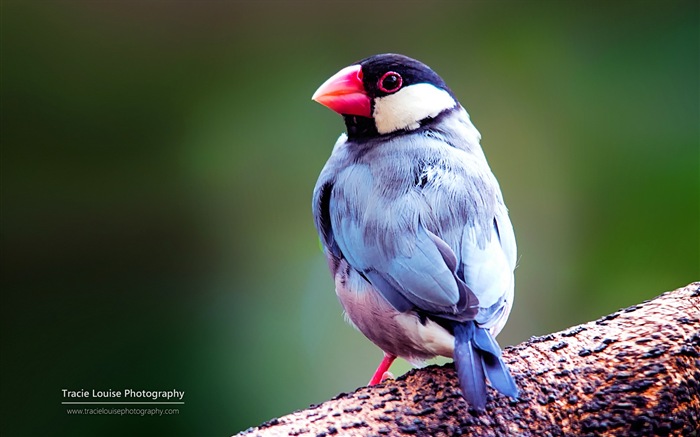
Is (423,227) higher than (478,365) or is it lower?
higher

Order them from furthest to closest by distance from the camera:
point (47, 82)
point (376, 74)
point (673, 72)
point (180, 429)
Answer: point (673, 72) < point (47, 82) < point (180, 429) < point (376, 74)

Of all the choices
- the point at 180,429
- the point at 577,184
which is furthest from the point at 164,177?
the point at 577,184

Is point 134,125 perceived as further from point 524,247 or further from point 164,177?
point 524,247

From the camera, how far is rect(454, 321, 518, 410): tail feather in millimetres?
1284

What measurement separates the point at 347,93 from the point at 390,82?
0.11 meters

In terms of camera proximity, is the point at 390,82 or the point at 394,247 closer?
the point at 394,247

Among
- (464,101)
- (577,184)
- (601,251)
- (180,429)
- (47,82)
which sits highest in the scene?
(47,82)

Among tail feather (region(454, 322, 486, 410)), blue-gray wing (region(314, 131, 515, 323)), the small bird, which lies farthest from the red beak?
tail feather (region(454, 322, 486, 410))

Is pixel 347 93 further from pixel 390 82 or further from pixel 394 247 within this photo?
pixel 394 247

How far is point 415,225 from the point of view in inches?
63.0

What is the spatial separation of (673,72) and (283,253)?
188 centimetres

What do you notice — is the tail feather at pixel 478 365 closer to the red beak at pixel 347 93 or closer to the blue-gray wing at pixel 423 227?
the blue-gray wing at pixel 423 227

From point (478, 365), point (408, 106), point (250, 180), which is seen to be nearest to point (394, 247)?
point (478, 365)

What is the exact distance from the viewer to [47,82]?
3135mm
